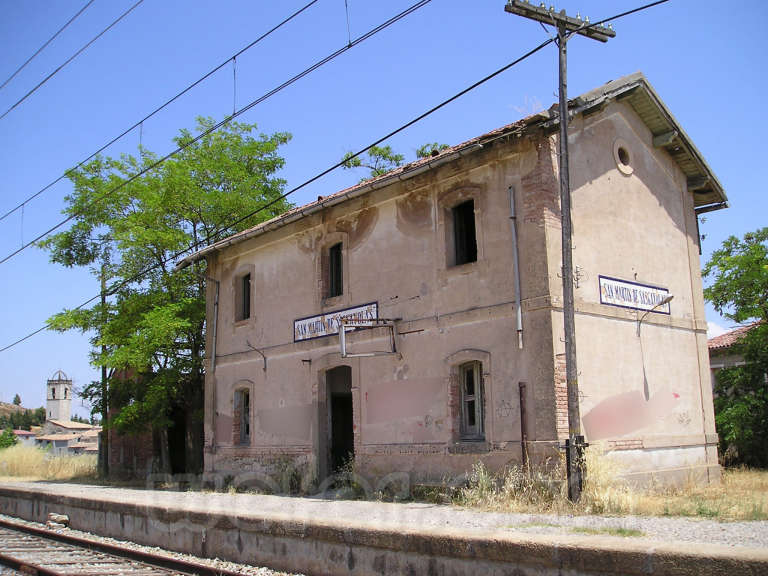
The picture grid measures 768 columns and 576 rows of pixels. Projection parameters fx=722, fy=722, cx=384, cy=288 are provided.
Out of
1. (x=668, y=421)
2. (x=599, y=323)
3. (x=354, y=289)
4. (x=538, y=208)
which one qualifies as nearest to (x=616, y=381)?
(x=599, y=323)

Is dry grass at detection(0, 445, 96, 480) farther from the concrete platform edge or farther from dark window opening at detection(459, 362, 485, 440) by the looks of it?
dark window opening at detection(459, 362, 485, 440)

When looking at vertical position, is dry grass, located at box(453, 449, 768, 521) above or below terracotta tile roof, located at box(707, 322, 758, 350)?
below

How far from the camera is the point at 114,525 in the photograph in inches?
478

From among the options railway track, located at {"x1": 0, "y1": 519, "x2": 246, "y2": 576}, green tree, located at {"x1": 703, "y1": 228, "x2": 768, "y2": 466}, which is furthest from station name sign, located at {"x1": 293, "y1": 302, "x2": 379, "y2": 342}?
green tree, located at {"x1": 703, "y1": 228, "x2": 768, "y2": 466}

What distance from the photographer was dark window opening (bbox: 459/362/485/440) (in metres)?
12.5

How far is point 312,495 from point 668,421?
6986 mm

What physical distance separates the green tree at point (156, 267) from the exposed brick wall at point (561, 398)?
32.8 feet

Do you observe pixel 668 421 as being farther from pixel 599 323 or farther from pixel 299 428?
pixel 299 428

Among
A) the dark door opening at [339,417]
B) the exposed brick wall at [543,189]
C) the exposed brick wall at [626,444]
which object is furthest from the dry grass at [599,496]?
the dark door opening at [339,417]

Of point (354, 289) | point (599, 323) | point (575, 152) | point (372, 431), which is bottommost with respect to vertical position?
point (372, 431)

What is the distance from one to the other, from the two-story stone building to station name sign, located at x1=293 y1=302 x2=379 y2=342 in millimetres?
44

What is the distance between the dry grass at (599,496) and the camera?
966 centimetres

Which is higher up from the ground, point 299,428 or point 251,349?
point 251,349

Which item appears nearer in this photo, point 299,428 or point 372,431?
point 372,431
